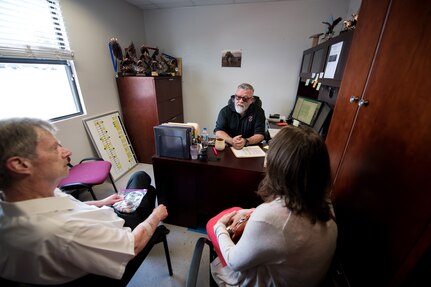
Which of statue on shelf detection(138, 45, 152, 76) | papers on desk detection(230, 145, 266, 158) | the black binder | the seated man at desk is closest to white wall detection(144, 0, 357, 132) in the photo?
statue on shelf detection(138, 45, 152, 76)

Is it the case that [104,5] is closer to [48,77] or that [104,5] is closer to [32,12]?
[32,12]

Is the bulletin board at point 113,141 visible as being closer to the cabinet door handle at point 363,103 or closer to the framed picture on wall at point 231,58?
the framed picture on wall at point 231,58

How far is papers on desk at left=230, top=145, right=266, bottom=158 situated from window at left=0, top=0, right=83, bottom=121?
1904 mm

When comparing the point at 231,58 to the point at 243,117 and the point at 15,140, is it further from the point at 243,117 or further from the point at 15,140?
the point at 15,140

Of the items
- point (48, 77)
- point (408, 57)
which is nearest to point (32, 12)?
point (48, 77)

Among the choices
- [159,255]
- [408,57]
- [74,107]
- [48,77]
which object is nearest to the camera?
[408,57]

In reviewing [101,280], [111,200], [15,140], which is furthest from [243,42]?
[101,280]

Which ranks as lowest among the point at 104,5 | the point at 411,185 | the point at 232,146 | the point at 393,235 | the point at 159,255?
the point at 159,255

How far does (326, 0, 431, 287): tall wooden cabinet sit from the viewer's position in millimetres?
553

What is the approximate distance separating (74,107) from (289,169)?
2829mm

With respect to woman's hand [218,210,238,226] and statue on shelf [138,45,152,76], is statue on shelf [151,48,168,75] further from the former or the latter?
woman's hand [218,210,238,226]

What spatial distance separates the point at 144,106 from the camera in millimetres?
2834

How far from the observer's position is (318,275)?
704mm

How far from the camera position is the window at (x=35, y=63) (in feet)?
5.40
